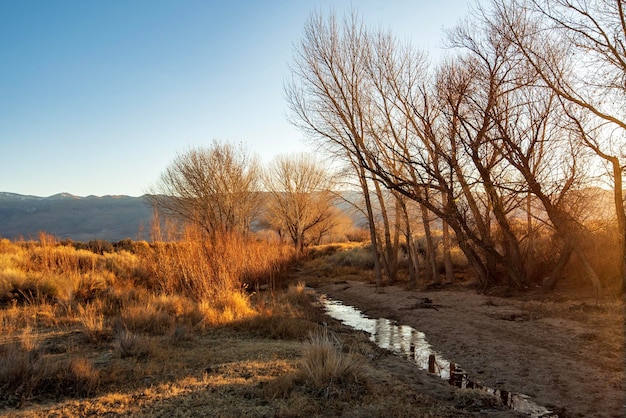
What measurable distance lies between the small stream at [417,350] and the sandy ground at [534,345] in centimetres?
16

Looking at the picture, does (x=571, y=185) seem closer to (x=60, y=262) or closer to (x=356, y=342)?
(x=356, y=342)

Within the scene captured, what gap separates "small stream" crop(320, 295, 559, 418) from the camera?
507cm

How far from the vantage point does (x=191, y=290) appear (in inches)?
438

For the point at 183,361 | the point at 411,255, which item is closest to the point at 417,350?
the point at 183,361

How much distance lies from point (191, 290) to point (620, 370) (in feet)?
30.0

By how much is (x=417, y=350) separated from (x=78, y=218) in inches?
5804

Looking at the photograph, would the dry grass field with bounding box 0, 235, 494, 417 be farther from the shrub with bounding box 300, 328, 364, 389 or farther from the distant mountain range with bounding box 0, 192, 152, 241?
the distant mountain range with bounding box 0, 192, 152, 241

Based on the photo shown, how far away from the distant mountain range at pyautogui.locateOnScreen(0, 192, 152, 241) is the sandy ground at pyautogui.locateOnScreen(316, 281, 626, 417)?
327ft

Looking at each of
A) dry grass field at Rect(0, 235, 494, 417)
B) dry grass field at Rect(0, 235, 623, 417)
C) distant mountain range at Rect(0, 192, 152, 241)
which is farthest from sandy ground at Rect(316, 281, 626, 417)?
distant mountain range at Rect(0, 192, 152, 241)

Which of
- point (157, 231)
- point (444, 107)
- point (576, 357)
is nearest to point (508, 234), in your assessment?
point (444, 107)

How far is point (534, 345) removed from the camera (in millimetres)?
7539

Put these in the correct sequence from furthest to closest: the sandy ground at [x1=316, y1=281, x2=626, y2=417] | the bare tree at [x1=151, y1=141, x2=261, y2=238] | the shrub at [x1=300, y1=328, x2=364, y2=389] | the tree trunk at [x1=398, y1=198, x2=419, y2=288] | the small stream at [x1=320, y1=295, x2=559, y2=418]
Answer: the bare tree at [x1=151, y1=141, x2=261, y2=238] < the tree trunk at [x1=398, y1=198, x2=419, y2=288] < the sandy ground at [x1=316, y1=281, x2=626, y2=417] < the small stream at [x1=320, y1=295, x2=559, y2=418] < the shrub at [x1=300, y1=328, x2=364, y2=389]

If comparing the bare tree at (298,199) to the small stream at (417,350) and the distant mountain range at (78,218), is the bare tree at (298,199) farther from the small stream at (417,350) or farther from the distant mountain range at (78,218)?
the distant mountain range at (78,218)

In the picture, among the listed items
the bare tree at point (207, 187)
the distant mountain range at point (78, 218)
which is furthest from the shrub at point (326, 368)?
the distant mountain range at point (78, 218)
